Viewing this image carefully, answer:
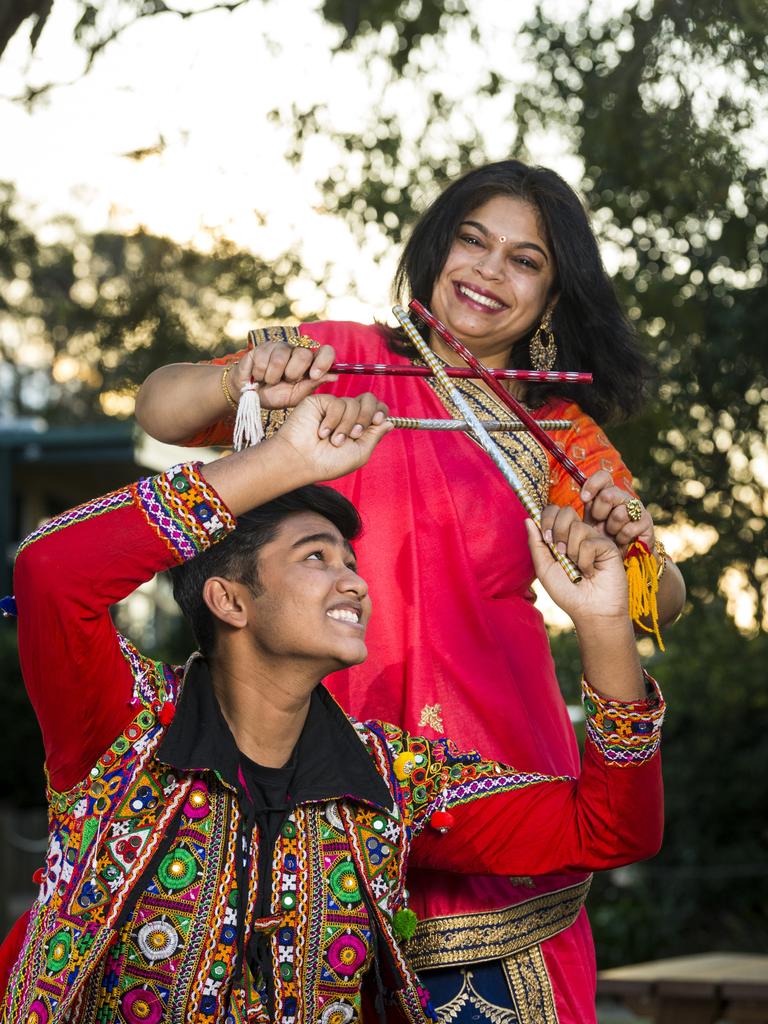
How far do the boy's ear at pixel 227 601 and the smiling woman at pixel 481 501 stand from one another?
1.14 ft

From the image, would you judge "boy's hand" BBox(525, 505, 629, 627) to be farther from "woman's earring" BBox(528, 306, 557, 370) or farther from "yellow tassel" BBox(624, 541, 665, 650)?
"woman's earring" BBox(528, 306, 557, 370)

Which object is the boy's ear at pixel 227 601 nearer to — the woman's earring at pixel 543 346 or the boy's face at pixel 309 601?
the boy's face at pixel 309 601

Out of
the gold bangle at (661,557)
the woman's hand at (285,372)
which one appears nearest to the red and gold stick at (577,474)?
the gold bangle at (661,557)

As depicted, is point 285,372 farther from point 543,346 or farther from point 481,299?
point 543,346

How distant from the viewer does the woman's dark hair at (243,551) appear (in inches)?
112

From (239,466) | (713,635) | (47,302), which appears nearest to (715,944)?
(713,635)

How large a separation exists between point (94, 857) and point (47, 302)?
72.3 feet

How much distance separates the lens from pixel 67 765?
2586 millimetres

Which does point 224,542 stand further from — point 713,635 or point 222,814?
point 713,635

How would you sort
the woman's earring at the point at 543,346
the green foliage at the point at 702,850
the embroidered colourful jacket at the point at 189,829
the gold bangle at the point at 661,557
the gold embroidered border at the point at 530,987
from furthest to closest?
the green foliage at the point at 702,850 < the woman's earring at the point at 543,346 < the gold bangle at the point at 661,557 < the gold embroidered border at the point at 530,987 < the embroidered colourful jacket at the point at 189,829

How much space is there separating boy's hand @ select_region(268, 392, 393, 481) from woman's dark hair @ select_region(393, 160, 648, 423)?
0.69 metres

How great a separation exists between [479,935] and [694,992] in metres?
3.62

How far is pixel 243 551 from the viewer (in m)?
2.85

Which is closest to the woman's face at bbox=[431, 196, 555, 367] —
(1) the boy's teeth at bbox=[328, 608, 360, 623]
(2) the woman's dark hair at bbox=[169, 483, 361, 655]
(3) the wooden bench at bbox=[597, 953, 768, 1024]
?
(2) the woman's dark hair at bbox=[169, 483, 361, 655]
